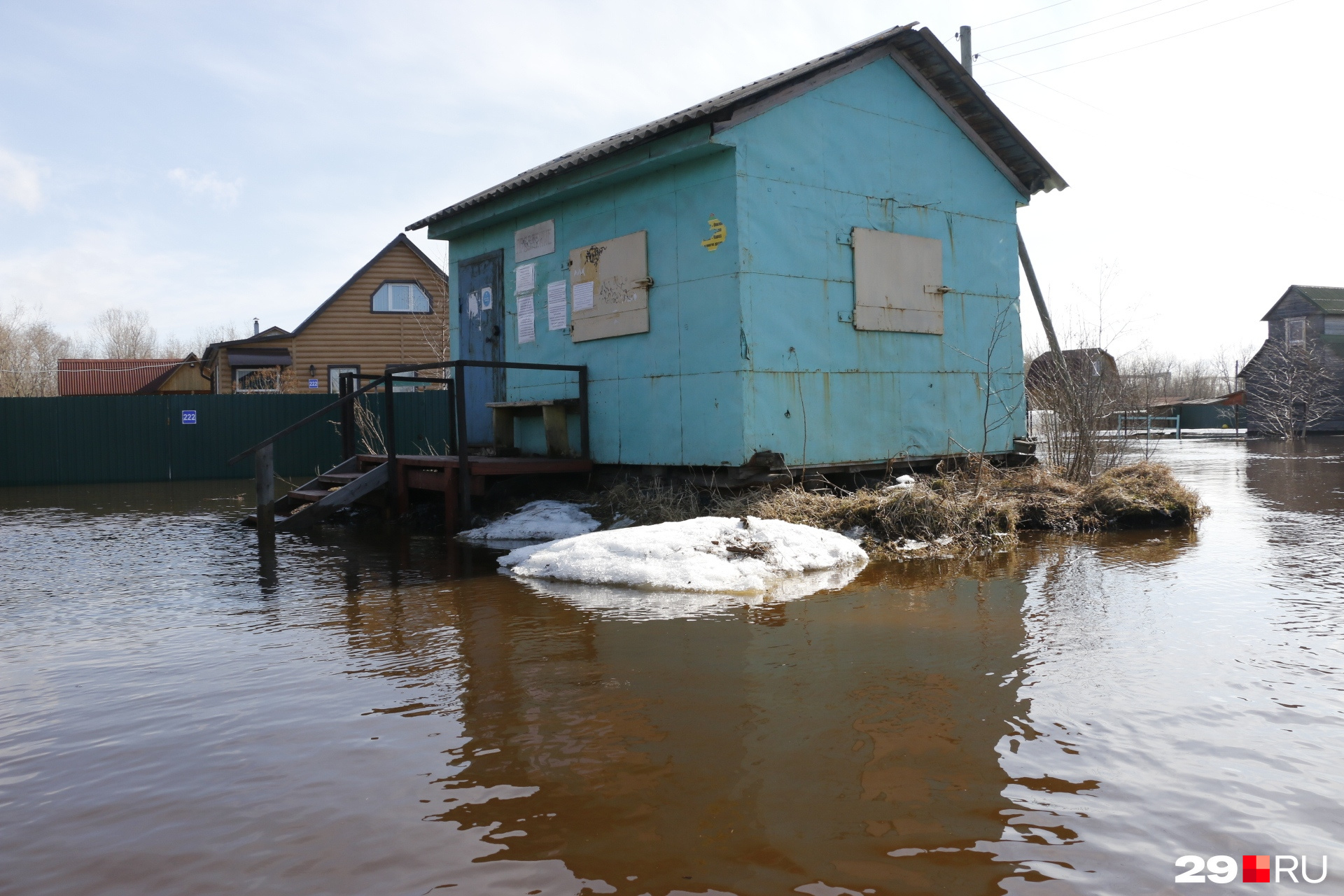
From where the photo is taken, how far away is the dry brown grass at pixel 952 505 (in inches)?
321

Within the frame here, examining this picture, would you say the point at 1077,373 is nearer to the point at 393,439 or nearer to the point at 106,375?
the point at 393,439

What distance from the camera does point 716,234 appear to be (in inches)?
356

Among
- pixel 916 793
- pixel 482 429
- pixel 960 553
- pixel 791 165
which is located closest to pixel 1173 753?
pixel 916 793

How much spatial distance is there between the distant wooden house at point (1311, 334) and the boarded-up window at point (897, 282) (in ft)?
104

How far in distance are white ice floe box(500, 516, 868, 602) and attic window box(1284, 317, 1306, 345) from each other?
4058 cm

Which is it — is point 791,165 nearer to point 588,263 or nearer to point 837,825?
point 588,263

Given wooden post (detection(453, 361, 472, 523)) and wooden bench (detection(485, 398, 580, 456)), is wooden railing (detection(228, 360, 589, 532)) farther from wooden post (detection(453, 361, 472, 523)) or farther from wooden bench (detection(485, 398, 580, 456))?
wooden bench (detection(485, 398, 580, 456))

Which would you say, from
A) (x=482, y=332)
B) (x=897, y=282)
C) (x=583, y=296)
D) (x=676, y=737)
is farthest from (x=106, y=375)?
(x=676, y=737)

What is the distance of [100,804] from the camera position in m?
2.91

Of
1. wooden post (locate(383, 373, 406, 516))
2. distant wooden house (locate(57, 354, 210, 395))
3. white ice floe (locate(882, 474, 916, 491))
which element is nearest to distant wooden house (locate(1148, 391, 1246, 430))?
white ice floe (locate(882, 474, 916, 491))

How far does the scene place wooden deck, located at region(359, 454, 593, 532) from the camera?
10023mm

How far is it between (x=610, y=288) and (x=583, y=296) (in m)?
0.55

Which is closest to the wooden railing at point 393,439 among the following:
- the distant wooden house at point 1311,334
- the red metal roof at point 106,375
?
the red metal roof at point 106,375

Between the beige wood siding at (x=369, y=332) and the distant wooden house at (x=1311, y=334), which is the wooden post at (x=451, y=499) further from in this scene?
the distant wooden house at (x=1311, y=334)
